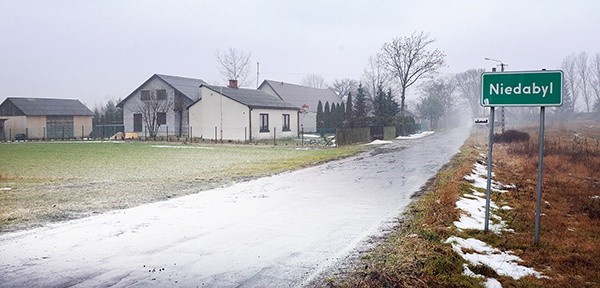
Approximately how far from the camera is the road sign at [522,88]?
6109 millimetres

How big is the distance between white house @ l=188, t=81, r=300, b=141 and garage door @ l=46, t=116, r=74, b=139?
19.8 metres

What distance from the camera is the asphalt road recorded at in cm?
512

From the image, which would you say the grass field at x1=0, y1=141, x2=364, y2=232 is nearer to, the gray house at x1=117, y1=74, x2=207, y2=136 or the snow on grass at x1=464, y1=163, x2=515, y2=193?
the snow on grass at x1=464, y1=163, x2=515, y2=193

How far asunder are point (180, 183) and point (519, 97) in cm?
919

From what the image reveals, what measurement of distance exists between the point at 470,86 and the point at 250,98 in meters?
80.7

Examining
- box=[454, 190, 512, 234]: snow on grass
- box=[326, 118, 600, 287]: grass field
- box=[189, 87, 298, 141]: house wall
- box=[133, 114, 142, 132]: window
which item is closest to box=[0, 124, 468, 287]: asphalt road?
box=[326, 118, 600, 287]: grass field

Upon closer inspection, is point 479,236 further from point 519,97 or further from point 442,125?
point 442,125

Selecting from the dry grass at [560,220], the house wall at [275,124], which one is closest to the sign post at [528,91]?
the dry grass at [560,220]

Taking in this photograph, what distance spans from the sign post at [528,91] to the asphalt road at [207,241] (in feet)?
8.27

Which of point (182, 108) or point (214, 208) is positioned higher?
point (182, 108)

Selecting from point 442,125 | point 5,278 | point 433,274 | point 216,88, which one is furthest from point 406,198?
point 442,125

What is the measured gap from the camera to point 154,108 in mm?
48406

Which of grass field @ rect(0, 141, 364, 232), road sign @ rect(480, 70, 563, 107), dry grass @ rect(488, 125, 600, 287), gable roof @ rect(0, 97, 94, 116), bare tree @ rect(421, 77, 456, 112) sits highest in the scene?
bare tree @ rect(421, 77, 456, 112)

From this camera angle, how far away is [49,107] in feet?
180
